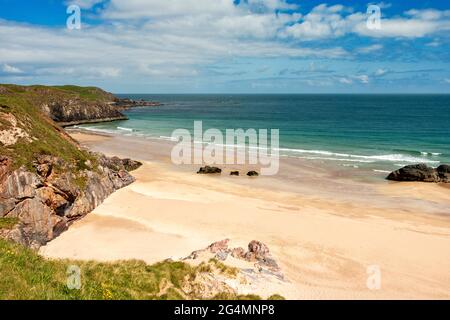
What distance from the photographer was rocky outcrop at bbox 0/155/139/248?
23.6 metres

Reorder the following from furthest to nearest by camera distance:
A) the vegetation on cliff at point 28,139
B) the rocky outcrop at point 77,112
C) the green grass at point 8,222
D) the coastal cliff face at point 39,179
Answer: the rocky outcrop at point 77,112 → the vegetation on cliff at point 28,139 → the coastal cliff face at point 39,179 → the green grass at point 8,222

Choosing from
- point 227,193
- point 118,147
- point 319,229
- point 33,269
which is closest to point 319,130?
point 118,147

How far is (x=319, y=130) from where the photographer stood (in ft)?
291

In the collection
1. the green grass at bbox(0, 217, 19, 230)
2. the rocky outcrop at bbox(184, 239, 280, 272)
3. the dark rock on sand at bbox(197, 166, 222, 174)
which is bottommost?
the rocky outcrop at bbox(184, 239, 280, 272)

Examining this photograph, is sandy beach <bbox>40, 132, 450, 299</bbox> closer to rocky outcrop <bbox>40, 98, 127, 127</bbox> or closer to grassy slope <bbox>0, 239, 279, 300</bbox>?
grassy slope <bbox>0, 239, 279, 300</bbox>

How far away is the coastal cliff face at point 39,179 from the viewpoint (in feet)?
78.3

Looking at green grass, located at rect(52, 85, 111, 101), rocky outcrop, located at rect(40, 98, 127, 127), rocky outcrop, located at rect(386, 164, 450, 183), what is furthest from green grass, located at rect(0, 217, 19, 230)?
green grass, located at rect(52, 85, 111, 101)

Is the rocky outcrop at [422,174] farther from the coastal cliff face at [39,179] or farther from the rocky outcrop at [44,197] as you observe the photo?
the rocky outcrop at [44,197]

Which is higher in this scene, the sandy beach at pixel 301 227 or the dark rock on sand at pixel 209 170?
the dark rock on sand at pixel 209 170

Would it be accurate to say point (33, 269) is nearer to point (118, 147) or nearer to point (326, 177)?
point (326, 177)

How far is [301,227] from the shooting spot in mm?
28031

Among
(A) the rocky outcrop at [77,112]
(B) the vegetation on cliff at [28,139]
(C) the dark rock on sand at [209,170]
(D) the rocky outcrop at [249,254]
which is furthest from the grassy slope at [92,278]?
(A) the rocky outcrop at [77,112]

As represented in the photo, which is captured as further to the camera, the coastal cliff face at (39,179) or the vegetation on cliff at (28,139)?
the vegetation on cliff at (28,139)

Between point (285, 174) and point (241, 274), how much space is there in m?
29.8
